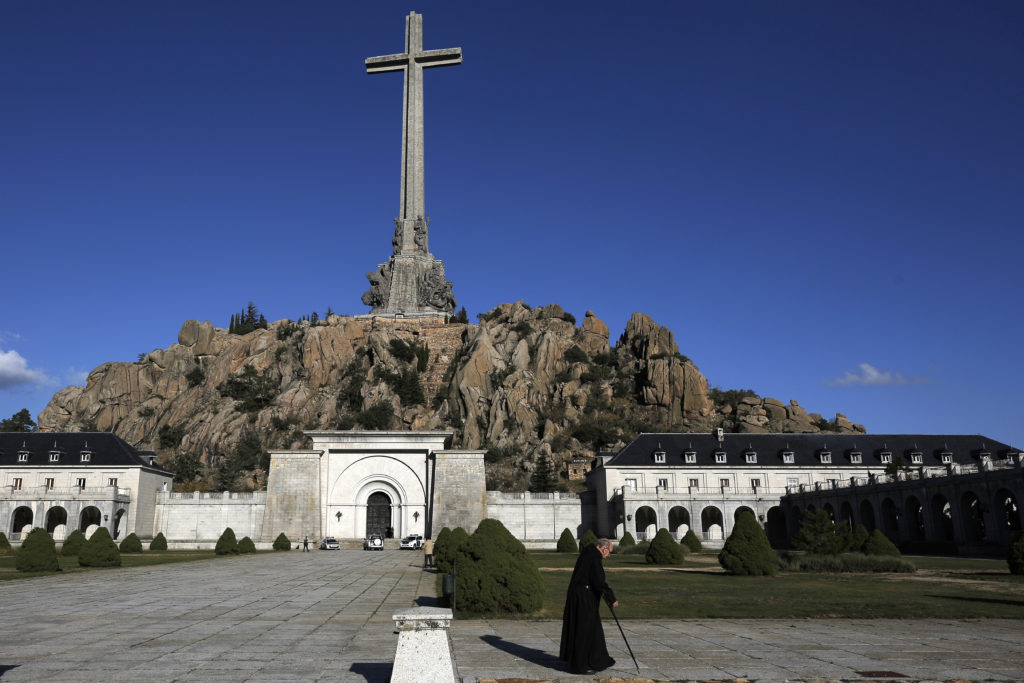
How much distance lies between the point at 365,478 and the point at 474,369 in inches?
1294

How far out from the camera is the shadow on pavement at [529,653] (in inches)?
396

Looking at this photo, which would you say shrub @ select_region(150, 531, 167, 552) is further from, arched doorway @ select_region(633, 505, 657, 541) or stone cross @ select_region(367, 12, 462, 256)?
stone cross @ select_region(367, 12, 462, 256)

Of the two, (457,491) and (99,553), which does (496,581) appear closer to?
(99,553)

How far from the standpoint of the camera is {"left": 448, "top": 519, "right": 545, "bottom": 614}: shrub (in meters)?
15.4

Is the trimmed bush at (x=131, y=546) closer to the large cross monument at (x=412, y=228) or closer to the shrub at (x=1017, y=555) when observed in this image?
the shrub at (x=1017, y=555)

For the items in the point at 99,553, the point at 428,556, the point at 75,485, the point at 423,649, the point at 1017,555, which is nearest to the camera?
the point at 423,649

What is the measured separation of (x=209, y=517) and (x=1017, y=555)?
5265 centimetres

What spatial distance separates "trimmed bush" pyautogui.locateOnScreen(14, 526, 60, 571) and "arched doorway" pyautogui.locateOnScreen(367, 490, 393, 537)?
94.8 feet

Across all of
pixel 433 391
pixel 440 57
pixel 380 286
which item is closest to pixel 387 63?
pixel 440 57

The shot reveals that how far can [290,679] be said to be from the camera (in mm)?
8797

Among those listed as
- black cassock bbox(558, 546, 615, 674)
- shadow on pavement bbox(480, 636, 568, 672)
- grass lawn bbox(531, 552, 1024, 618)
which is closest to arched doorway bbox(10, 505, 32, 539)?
grass lawn bbox(531, 552, 1024, 618)

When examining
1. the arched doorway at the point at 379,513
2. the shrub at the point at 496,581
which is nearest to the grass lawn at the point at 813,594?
the shrub at the point at 496,581

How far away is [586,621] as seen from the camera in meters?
9.66

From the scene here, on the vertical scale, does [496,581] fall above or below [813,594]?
above
